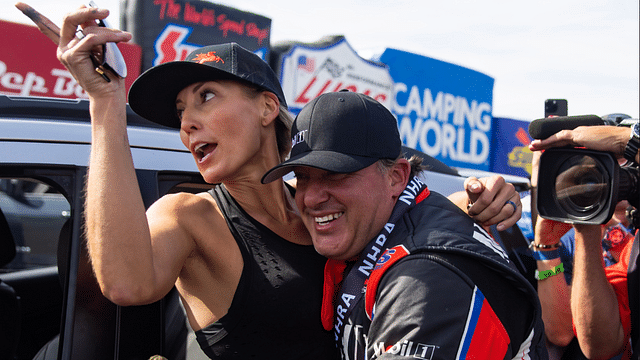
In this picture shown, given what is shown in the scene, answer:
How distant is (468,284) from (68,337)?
116 centimetres

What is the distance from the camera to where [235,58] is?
1686mm

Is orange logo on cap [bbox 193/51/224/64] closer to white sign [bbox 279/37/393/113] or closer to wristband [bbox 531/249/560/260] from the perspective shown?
wristband [bbox 531/249/560/260]

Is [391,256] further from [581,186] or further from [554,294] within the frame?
[554,294]

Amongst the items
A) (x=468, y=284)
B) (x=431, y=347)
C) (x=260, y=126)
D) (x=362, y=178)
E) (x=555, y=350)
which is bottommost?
(x=555, y=350)

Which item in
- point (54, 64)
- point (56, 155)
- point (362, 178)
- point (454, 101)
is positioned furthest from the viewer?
point (454, 101)

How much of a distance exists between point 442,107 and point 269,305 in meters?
11.3

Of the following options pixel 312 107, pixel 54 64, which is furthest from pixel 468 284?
pixel 54 64

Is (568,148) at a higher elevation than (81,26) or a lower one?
lower

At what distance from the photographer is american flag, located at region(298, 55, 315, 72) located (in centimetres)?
937

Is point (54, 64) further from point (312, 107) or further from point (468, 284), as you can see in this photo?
point (468, 284)

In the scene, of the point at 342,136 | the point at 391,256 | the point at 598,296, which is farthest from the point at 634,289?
the point at 342,136

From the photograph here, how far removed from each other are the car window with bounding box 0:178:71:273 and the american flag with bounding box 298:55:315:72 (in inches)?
209

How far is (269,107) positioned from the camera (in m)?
1.84

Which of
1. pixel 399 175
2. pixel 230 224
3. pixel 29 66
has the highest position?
pixel 29 66
